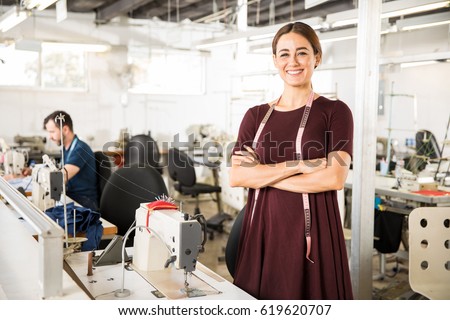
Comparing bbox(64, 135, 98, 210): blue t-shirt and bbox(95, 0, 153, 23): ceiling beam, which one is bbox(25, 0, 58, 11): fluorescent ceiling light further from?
bbox(95, 0, 153, 23): ceiling beam

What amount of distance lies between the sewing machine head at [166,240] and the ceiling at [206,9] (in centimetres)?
378

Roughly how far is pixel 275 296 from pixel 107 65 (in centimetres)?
565

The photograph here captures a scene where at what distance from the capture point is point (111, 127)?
666cm

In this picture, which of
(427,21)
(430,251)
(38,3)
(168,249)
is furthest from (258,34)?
(168,249)

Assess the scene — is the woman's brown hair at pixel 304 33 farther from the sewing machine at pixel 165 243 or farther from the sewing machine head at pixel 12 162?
the sewing machine head at pixel 12 162

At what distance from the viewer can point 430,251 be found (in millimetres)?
2139

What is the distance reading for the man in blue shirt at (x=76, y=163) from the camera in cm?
259

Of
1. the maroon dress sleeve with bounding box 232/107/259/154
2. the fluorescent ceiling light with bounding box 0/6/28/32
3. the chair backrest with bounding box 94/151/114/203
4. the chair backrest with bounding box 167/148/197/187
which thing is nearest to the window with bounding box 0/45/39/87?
the fluorescent ceiling light with bounding box 0/6/28/32

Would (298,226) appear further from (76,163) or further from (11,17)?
(11,17)

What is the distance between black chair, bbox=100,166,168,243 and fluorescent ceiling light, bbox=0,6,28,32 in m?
1.32

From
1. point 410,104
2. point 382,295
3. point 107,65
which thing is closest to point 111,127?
point 107,65

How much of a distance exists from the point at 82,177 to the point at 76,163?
0.13 metres

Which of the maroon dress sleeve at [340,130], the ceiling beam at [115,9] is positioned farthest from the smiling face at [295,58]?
the ceiling beam at [115,9]
